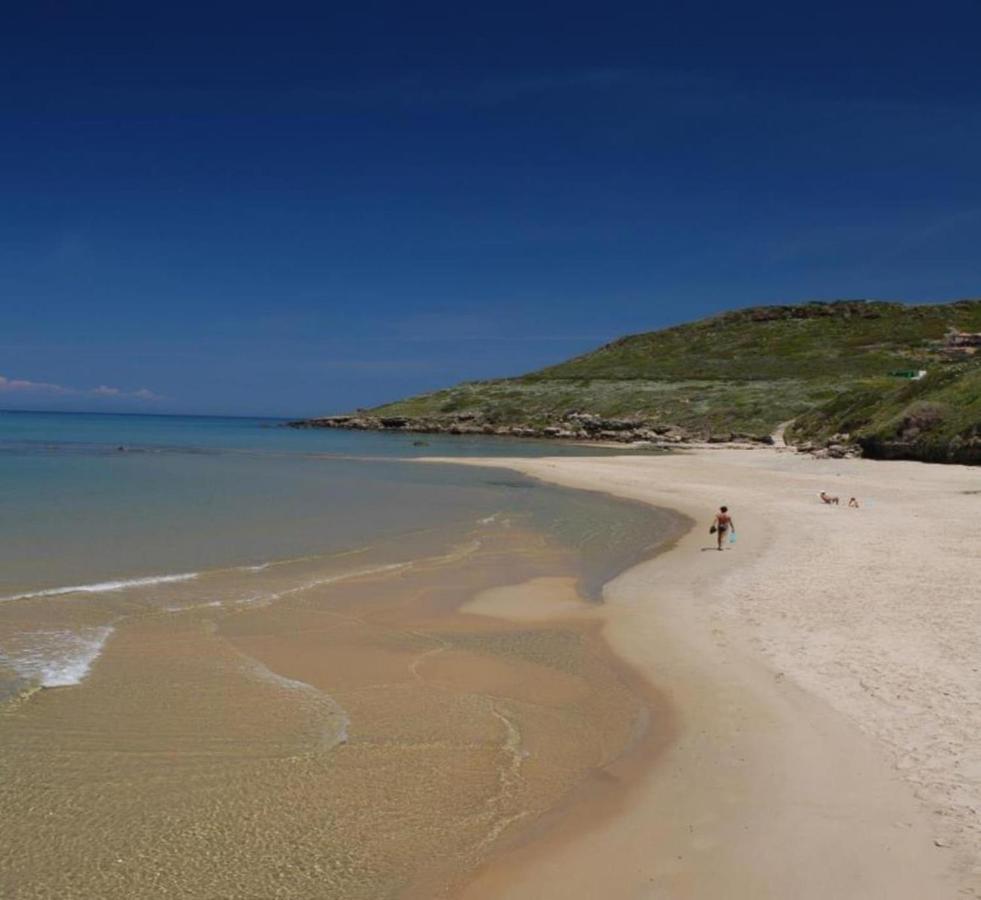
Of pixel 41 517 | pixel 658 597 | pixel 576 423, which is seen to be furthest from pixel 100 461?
pixel 576 423

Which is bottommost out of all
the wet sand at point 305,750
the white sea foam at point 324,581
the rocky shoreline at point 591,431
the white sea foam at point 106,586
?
the wet sand at point 305,750

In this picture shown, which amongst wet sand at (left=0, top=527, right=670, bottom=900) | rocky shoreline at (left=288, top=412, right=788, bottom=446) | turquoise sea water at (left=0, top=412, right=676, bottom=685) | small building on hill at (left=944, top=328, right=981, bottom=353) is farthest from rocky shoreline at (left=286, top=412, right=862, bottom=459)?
small building on hill at (left=944, top=328, right=981, bottom=353)

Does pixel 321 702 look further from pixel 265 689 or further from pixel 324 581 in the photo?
pixel 324 581

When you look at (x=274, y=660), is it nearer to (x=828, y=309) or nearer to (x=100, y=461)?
(x=100, y=461)

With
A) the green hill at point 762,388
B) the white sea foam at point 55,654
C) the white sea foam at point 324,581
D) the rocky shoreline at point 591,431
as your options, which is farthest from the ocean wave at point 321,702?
the rocky shoreline at point 591,431

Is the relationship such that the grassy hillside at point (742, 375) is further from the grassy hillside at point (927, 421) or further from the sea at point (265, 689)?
the sea at point (265, 689)

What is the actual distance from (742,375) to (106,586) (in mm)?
98449

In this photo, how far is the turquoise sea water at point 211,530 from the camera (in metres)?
12.4

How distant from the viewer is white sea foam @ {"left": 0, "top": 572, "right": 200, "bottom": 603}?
518 inches

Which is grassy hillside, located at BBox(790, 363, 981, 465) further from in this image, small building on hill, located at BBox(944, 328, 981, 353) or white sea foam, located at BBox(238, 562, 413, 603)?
small building on hill, located at BBox(944, 328, 981, 353)

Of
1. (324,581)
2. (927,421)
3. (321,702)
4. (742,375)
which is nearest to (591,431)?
(742,375)

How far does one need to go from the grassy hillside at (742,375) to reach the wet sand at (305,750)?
3932cm

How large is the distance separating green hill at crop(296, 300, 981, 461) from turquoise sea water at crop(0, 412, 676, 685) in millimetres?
22529

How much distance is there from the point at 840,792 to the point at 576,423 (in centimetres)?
7965
